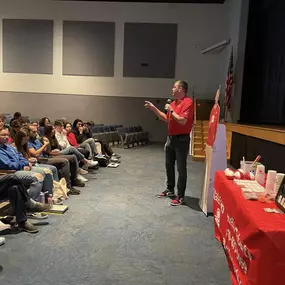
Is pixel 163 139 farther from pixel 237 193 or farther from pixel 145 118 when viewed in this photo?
pixel 237 193

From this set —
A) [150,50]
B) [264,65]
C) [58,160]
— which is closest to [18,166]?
[58,160]

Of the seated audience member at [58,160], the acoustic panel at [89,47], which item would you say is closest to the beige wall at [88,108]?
the acoustic panel at [89,47]

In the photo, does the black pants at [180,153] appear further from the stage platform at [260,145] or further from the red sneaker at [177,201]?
the stage platform at [260,145]

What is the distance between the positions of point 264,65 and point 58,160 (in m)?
6.84

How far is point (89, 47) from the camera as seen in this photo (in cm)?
1173

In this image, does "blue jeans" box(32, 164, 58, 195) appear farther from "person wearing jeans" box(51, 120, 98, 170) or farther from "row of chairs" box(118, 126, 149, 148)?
"row of chairs" box(118, 126, 149, 148)

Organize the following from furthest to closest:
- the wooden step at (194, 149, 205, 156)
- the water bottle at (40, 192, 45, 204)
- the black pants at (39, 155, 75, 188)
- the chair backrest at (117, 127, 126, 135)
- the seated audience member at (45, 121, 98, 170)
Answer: the chair backrest at (117, 127, 126, 135)
the wooden step at (194, 149, 205, 156)
the seated audience member at (45, 121, 98, 170)
the black pants at (39, 155, 75, 188)
the water bottle at (40, 192, 45, 204)

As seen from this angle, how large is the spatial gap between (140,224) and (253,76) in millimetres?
Answer: 7692

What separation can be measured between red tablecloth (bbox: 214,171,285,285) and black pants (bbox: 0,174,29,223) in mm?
1724

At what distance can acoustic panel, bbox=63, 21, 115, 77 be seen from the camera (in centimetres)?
1171

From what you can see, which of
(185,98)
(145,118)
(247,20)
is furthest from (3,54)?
(185,98)

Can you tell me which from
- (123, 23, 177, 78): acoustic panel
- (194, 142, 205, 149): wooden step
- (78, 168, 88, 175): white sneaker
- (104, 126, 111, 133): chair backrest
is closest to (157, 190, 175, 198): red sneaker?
(78, 168, 88, 175): white sneaker

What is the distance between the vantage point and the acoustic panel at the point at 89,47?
38.4 ft

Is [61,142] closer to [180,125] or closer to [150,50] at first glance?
[180,125]
